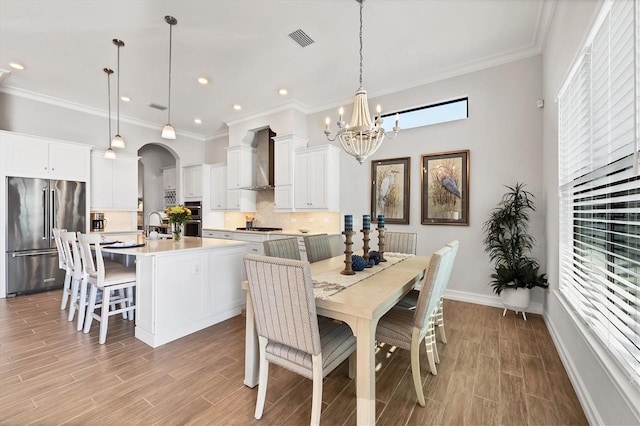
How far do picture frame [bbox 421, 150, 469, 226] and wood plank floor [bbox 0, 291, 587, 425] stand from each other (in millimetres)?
1535

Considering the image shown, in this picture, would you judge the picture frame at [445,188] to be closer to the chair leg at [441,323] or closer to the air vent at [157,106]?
the chair leg at [441,323]

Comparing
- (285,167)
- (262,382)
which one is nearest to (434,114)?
(285,167)

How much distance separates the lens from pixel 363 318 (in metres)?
1.46

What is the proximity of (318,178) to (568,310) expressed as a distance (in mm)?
3596

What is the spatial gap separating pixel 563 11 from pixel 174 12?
3.52 meters

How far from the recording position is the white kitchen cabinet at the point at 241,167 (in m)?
5.80

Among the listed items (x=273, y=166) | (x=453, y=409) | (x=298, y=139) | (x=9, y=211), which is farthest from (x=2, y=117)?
(x=453, y=409)

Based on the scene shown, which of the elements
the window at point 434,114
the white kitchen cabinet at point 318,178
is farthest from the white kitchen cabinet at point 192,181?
the window at point 434,114

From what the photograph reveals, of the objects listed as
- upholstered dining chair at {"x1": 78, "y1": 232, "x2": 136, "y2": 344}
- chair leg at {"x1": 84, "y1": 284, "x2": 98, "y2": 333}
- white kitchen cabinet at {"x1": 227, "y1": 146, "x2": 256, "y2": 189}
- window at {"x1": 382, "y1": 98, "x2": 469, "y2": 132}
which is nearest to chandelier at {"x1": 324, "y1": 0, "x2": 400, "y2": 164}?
window at {"x1": 382, "y1": 98, "x2": 469, "y2": 132}

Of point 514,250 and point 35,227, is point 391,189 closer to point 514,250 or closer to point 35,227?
point 514,250

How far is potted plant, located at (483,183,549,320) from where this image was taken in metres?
3.16

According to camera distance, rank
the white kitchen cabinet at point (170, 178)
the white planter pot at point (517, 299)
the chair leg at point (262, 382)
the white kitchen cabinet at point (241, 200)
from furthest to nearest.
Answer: the white kitchen cabinet at point (170, 178) < the white kitchen cabinet at point (241, 200) < the white planter pot at point (517, 299) < the chair leg at point (262, 382)

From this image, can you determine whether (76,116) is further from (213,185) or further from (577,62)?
(577,62)

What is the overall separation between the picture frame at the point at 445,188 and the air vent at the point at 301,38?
2.20m
